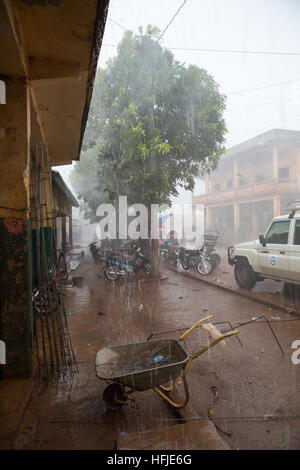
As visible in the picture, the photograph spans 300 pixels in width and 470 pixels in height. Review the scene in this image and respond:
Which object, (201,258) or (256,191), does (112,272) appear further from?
(256,191)

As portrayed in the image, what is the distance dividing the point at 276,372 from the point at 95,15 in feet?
14.8

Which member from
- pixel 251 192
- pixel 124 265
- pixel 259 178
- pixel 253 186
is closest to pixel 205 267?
pixel 124 265

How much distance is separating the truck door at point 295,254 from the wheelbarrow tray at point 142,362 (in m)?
4.40

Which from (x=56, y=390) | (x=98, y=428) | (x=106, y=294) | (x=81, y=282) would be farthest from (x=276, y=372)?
(x=81, y=282)

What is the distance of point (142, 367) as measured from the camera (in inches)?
121

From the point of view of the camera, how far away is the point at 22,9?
2643mm

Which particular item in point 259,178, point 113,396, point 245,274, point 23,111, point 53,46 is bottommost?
point 113,396

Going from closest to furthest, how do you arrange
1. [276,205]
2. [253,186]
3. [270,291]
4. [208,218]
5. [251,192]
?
[270,291] → [276,205] → [253,186] → [251,192] → [208,218]

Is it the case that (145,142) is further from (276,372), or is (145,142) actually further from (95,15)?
(276,372)

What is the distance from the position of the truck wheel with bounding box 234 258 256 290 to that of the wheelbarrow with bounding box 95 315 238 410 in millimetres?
5237

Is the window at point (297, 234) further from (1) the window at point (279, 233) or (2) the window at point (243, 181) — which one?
(2) the window at point (243, 181)

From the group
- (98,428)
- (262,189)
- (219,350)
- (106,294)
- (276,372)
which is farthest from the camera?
(262,189)

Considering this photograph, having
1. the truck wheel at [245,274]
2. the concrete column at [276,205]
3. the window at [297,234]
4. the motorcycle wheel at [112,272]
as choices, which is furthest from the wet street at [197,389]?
the concrete column at [276,205]

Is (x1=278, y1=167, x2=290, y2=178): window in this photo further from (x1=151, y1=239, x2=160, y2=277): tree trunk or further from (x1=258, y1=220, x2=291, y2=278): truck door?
(x1=258, y1=220, x2=291, y2=278): truck door
